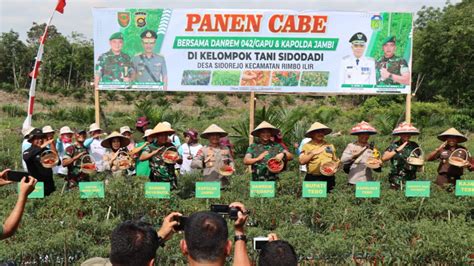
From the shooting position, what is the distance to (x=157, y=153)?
22.0 feet

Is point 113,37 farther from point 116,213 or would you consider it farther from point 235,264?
point 235,264

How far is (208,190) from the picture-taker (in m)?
5.97

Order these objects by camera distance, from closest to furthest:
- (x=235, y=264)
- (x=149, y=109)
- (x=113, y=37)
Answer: (x=235, y=264)
(x=113, y=37)
(x=149, y=109)

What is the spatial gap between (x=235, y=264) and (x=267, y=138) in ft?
13.4

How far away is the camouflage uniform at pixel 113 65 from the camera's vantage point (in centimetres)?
962

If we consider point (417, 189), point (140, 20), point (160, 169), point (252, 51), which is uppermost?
point (140, 20)

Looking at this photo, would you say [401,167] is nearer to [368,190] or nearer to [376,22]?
[368,190]

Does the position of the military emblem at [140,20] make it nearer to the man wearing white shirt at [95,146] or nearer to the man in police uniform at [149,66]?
the man in police uniform at [149,66]

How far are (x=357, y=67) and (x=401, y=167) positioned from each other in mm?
3238

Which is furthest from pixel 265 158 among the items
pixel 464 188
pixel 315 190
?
pixel 464 188

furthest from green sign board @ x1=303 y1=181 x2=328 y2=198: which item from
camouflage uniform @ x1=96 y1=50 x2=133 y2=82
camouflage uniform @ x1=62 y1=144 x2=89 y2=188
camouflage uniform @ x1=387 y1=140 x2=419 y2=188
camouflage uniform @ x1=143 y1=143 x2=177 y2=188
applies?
camouflage uniform @ x1=96 y1=50 x2=133 y2=82

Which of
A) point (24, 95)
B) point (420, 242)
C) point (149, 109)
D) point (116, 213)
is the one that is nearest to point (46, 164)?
point (116, 213)

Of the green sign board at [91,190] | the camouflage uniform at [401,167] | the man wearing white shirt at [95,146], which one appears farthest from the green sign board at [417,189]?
the man wearing white shirt at [95,146]

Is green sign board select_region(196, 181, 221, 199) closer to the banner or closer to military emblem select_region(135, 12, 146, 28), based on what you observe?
the banner
